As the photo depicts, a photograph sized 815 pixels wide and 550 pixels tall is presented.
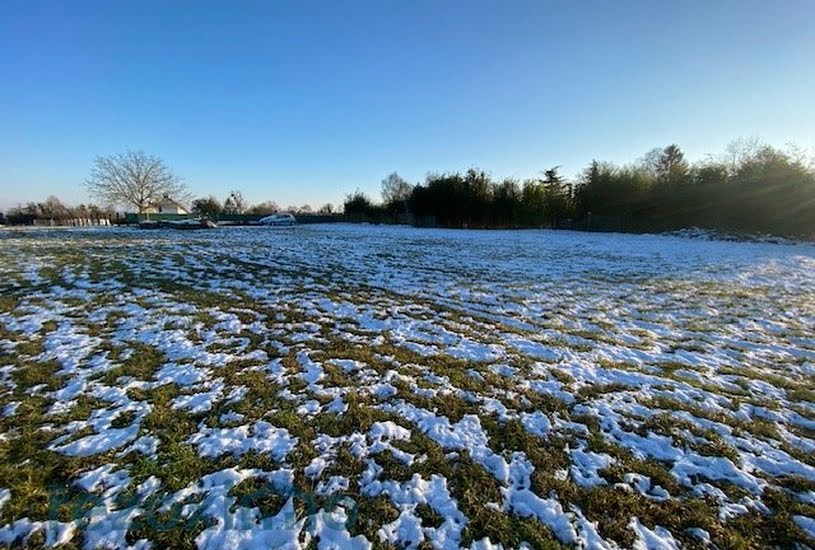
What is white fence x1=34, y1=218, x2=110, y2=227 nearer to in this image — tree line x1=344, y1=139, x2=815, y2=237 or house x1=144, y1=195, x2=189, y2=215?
house x1=144, y1=195, x2=189, y2=215

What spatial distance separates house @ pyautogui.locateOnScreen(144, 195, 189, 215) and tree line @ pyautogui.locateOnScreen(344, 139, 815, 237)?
23.3 meters

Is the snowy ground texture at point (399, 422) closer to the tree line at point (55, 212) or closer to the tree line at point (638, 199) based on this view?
the tree line at point (638, 199)

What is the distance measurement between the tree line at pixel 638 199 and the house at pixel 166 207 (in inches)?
917

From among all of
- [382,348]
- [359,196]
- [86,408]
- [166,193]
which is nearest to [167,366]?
[86,408]

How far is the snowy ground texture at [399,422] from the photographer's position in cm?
256

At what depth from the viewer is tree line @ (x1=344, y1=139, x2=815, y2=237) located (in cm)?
2391

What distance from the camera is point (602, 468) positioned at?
10.2 ft

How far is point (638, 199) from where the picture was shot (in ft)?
102

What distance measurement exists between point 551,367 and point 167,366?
184 inches

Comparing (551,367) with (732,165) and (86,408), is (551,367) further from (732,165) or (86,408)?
(732,165)

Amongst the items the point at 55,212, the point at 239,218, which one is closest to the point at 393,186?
the point at 239,218

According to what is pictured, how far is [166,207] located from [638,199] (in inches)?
2300

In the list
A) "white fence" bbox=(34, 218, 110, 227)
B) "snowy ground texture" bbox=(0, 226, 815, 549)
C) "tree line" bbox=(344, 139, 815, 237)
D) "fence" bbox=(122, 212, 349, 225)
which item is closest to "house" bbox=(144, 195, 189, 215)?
"fence" bbox=(122, 212, 349, 225)

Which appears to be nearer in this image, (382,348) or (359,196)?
(382,348)
